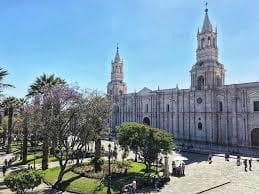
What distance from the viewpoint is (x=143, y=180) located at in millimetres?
22266

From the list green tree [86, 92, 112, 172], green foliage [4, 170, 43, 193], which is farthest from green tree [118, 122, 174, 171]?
green foliage [4, 170, 43, 193]

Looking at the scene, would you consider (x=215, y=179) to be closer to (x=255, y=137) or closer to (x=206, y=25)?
(x=255, y=137)

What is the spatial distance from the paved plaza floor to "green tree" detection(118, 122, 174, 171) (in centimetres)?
272

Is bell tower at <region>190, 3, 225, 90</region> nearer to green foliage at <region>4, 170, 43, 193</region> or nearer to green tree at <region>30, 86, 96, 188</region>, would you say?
green tree at <region>30, 86, 96, 188</region>

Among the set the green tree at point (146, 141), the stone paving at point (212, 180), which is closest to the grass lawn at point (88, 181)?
the stone paving at point (212, 180)

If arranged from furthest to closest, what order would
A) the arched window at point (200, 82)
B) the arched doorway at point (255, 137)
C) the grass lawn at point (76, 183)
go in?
the arched window at point (200, 82) < the arched doorway at point (255, 137) < the grass lawn at point (76, 183)

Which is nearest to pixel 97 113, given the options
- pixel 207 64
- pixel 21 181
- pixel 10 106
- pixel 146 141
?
pixel 146 141

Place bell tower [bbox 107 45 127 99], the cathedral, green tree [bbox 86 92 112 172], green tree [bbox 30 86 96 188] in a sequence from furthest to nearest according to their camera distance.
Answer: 1. bell tower [bbox 107 45 127 99]
2. the cathedral
3. green tree [bbox 86 92 112 172]
4. green tree [bbox 30 86 96 188]

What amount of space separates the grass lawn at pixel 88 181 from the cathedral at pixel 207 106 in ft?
76.6

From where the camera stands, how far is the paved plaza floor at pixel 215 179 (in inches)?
819

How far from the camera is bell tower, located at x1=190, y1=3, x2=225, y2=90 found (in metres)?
48.8

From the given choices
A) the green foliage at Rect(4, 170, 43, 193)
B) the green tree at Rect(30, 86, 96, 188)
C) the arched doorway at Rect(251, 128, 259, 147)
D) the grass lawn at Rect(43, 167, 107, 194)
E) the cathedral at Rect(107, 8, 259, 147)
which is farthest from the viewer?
the cathedral at Rect(107, 8, 259, 147)

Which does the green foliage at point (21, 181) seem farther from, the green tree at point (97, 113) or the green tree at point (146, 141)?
the green tree at point (146, 141)

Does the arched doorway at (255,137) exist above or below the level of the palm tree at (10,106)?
below
